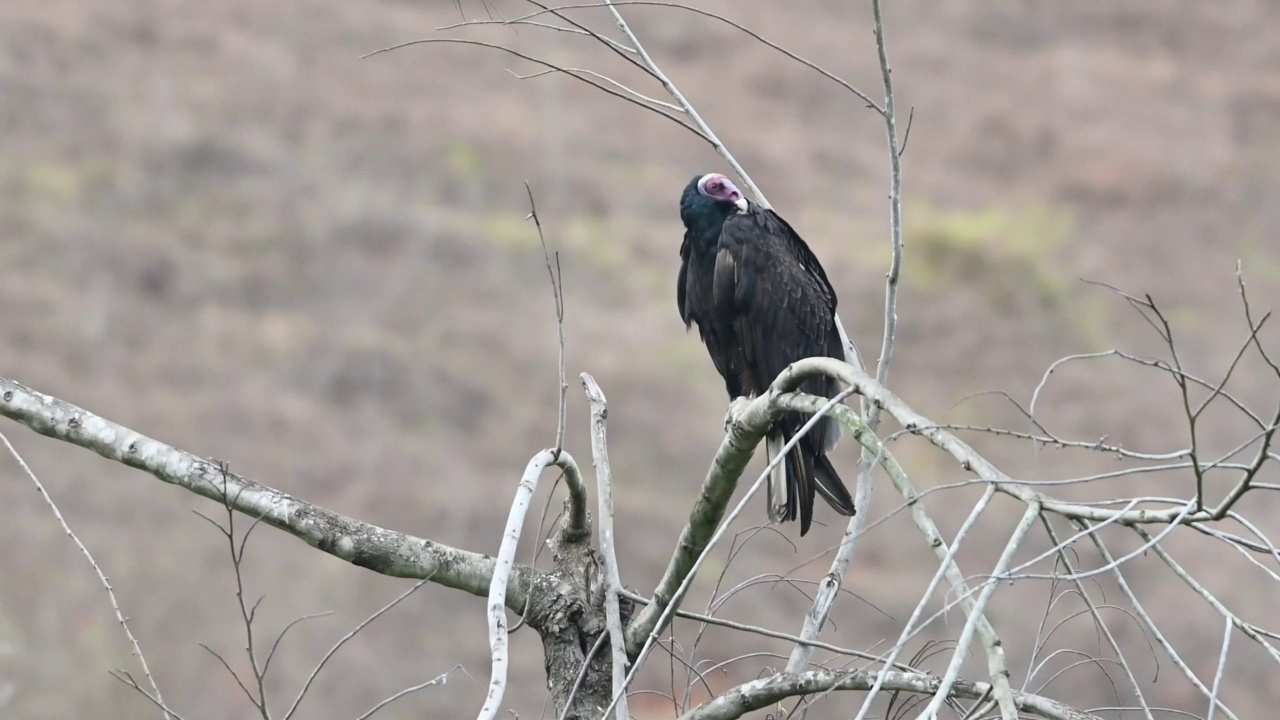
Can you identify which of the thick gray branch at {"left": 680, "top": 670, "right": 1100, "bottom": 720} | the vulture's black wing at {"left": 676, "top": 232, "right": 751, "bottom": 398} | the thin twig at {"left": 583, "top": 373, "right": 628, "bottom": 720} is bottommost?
the thick gray branch at {"left": 680, "top": 670, "right": 1100, "bottom": 720}

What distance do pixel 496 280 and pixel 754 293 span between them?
1112 cm

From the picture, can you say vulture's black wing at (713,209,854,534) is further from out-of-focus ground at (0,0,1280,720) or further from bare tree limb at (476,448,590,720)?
out-of-focus ground at (0,0,1280,720)

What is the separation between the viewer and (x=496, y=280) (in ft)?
48.3

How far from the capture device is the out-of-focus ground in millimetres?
10461

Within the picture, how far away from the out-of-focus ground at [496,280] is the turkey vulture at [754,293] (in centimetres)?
463

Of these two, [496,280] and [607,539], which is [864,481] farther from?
[496,280]

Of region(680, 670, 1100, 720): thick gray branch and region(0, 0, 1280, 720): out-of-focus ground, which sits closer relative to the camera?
region(680, 670, 1100, 720): thick gray branch

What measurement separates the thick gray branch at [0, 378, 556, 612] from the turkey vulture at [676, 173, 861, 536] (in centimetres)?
137

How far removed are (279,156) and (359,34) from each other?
3.03 m

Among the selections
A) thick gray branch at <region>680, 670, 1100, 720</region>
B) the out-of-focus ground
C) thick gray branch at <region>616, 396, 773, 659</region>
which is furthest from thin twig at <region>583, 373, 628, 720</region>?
the out-of-focus ground

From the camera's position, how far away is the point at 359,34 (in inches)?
704

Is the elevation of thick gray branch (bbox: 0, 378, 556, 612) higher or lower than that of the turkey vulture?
lower

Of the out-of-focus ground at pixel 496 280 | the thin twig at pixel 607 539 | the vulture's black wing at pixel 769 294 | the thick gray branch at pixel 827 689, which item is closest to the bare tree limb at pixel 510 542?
the thin twig at pixel 607 539

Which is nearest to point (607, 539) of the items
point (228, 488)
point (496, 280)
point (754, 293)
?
point (228, 488)
